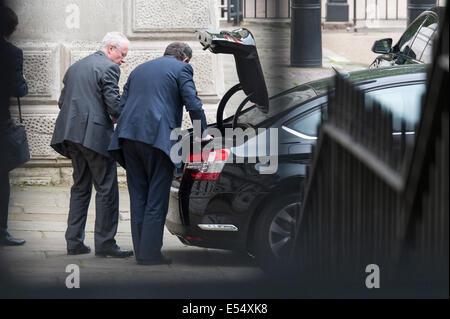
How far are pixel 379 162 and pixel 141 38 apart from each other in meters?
6.32

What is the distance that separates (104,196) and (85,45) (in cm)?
280

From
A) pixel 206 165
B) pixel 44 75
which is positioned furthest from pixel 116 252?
pixel 44 75

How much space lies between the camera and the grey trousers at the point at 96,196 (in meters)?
5.61

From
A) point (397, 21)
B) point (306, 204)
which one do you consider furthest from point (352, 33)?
point (306, 204)

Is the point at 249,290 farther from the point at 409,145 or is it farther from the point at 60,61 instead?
the point at 60,61

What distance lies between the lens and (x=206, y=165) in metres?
5.23

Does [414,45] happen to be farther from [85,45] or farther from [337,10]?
[337,10]

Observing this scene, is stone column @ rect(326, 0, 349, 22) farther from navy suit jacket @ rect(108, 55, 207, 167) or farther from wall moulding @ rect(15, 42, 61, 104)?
navy suit jacket @ rect(108, 55, 207, 167)

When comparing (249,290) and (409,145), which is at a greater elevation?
(409,145)

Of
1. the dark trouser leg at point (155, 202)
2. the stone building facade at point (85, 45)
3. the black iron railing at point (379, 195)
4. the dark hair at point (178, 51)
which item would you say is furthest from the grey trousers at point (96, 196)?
the black iron railing at point (379, 195)

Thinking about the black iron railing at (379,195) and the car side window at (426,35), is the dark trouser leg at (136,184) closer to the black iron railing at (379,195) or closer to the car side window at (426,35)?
the black iron railing at (379,195)

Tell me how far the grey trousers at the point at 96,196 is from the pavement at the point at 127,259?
144 millimetres
